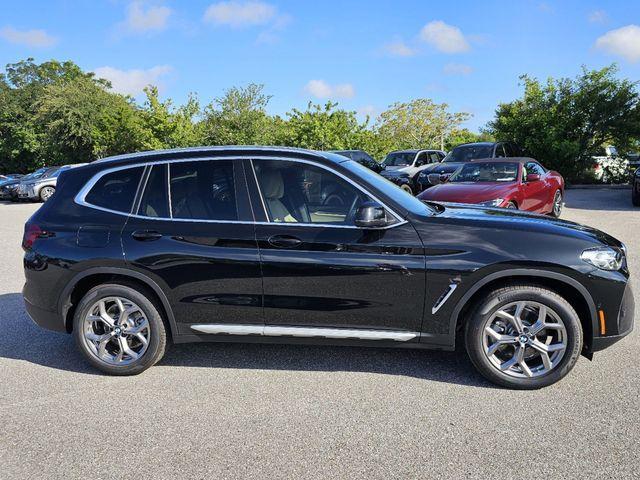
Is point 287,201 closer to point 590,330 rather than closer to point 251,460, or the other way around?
point 251,460

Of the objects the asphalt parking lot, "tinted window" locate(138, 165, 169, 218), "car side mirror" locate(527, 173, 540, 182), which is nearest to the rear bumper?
the asphalt parking lot

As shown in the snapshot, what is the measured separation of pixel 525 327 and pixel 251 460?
2.12 m

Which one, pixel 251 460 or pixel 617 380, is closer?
pixel 251 460

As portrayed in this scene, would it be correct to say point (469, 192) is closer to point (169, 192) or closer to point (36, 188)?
point (169, 192)

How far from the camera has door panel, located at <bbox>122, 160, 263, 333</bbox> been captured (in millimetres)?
3932

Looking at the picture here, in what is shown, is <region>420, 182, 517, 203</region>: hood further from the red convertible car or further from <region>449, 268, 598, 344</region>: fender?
<region>449, 268, 598, 344</region>: fender

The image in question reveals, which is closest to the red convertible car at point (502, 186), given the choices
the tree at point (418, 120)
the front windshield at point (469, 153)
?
the front windshield at point (469, 153)

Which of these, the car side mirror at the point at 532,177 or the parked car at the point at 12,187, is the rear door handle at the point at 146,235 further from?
the parked car at the point at 12,187

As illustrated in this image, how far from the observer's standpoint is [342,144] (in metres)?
24.6

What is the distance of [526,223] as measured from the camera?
3.92 meters

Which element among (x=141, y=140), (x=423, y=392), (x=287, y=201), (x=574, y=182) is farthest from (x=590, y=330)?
(x=141, y=140)

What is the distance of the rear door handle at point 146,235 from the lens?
13.3 feet

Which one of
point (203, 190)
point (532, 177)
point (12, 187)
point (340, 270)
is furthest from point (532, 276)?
point (12, 187)

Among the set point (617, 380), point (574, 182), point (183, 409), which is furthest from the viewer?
point (574, 182)
